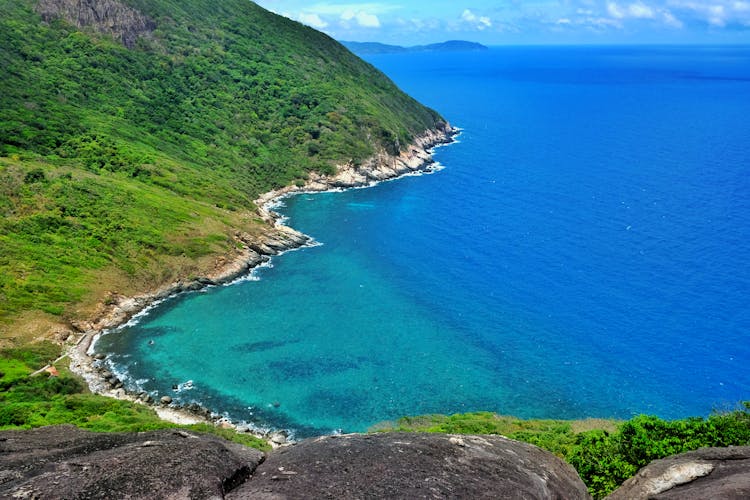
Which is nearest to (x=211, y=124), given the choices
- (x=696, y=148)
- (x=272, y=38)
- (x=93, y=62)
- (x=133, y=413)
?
(x=93, y=62)

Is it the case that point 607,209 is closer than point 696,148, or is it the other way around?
point 607,209

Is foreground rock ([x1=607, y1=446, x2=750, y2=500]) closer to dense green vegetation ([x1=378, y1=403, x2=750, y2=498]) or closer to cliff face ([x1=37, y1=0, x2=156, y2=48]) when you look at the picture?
dense green vegetation ([x1=378, y1=403, x2=750, y2=498])

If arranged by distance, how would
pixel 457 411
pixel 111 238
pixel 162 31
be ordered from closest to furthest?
1. pixel 457 411
2. pixel 111 238
3. pixel 162 31

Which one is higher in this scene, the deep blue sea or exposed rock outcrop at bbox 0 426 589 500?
exposed rock outcrop at bbox 0 426 589 500

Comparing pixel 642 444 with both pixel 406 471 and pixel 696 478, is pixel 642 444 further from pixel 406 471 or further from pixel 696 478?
pixel 406 471

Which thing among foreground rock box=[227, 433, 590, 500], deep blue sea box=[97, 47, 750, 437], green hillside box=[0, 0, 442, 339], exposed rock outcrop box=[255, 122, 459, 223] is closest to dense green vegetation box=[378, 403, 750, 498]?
foreground rock box=[227, 433, 590, 500]

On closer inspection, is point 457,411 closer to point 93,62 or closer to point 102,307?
point 102,307
